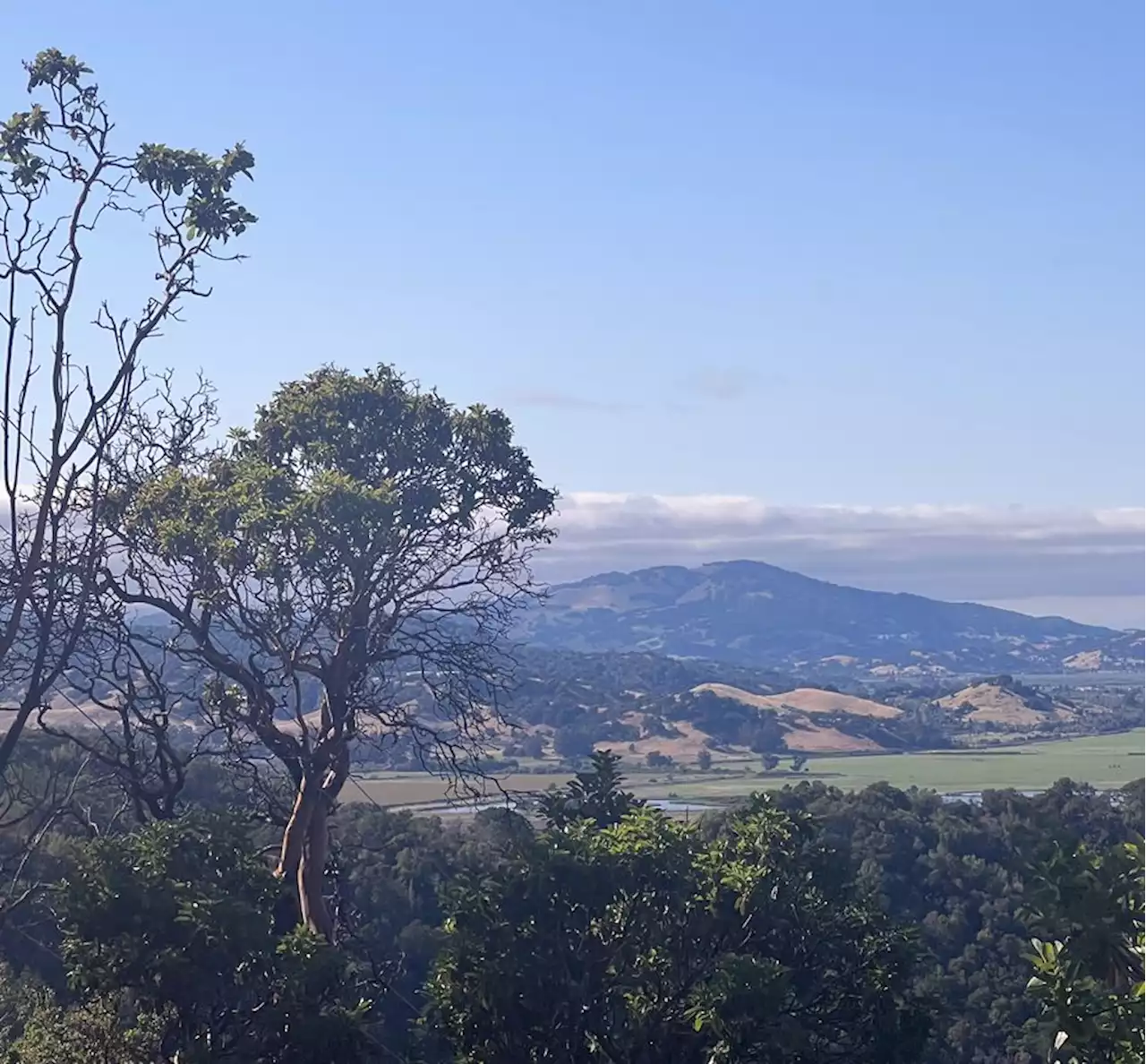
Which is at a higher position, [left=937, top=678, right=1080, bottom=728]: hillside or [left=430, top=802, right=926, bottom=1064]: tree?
[left=430, top=802, right=926, bottom=1064]: tree

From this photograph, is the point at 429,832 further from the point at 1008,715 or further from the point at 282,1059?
the point at 1008,715

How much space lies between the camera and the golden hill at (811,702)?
110 metres

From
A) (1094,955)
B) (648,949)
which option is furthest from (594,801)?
A: (1094,955)

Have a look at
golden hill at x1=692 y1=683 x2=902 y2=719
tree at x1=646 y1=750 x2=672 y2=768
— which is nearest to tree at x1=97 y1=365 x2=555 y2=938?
tree at x1=646 y1=750 x2=672 y2=768

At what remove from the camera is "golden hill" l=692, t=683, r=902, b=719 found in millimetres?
109938

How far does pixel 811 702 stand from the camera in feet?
378

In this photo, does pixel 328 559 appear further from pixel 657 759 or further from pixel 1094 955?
pixel 657 759

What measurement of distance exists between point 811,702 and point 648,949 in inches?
4150

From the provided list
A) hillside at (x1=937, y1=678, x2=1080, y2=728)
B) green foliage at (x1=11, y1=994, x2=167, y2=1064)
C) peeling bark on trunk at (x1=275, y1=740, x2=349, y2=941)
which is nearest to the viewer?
green foliage at (x1=11, y1=994, x2=167, y2=1064)

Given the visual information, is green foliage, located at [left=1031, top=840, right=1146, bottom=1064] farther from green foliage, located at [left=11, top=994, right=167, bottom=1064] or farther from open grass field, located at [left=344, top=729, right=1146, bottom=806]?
open grass field, located at [left=344, top=729, right=1146, bottom=806]

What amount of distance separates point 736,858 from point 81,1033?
15.4 feet

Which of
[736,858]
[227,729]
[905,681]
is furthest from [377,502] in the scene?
[905,681]

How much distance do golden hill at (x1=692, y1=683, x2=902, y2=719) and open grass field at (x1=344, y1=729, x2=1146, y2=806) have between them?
749 inches

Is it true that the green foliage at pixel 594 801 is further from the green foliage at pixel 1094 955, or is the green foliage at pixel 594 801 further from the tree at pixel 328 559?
the green foliage at pixel 1094 955
